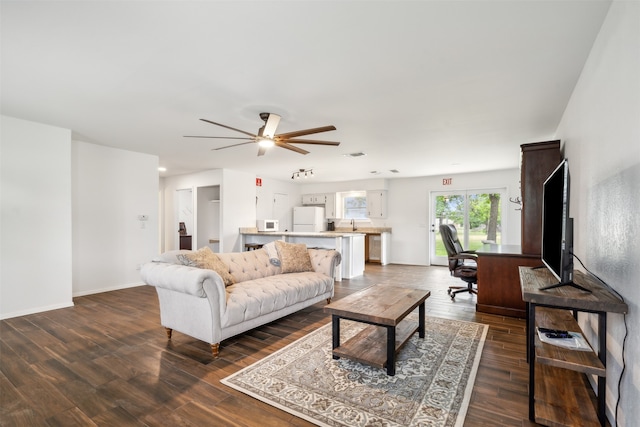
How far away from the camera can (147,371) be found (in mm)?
2320

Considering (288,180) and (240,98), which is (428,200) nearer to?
(288,180)

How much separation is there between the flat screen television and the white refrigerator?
22.3ft

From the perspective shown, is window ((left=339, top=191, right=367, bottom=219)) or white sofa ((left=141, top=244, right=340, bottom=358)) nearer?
white sofa ((left=141, top=244, right=340, bottom=358))

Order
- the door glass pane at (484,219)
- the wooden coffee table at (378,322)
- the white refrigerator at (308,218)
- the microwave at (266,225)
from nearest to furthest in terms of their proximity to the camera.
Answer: the wooden coffee table at (378,322), the door glass pane at (484,219), the microwave at (266,225), the white refrigerator at (308,218)

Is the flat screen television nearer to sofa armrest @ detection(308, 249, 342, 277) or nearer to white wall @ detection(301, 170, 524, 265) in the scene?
sofa armrest @ detection(308, 249, 342, 277)

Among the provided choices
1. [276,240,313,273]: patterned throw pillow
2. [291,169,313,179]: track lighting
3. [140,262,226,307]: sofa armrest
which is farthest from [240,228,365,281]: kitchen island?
[140,262,226,307]: sofa armrest

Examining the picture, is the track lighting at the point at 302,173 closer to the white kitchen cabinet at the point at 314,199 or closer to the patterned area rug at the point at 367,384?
the white kitchen cabinet at the point at 314,199

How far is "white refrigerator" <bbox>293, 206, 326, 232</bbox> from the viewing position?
8.89 m

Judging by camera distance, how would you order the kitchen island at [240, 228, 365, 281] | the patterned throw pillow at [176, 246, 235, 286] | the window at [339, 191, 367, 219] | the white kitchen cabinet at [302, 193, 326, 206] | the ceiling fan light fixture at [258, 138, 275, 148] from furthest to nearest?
the white kitchen cabinet at [302, 193, 326, 206] < the window at [339, 191, 367, 219] < the kitchen island at [240, 228, 365, 281] < the ceiling fan light fixture at [258, 138, 275, 148] < the patterned throw pillow at [176, 246, 235, 286]

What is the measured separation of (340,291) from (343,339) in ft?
6.55

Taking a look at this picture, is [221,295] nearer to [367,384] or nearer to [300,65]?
[367,384]

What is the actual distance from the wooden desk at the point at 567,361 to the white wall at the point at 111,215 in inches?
226

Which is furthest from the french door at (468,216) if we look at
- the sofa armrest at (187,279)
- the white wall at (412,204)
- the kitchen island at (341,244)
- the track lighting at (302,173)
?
the sofa armrest at (187,279)

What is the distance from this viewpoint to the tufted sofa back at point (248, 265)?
3543 millimetres
